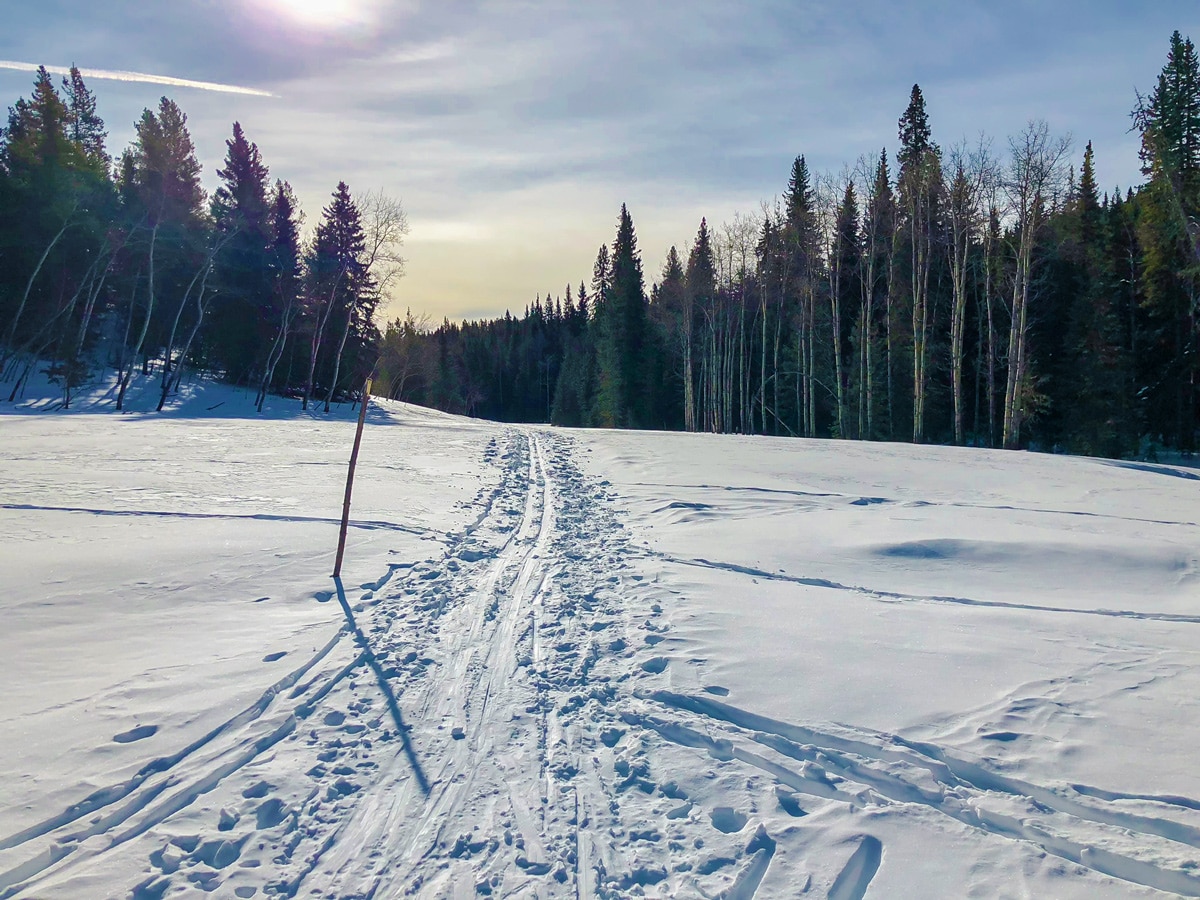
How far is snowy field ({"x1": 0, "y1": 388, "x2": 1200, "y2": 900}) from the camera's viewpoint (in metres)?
3.30

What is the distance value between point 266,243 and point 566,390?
33.5m

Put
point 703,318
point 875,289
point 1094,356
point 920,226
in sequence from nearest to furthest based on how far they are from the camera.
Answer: point 920,226 < point 1094,356 < point 875,289 < point 703,318

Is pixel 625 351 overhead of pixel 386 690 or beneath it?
overhead

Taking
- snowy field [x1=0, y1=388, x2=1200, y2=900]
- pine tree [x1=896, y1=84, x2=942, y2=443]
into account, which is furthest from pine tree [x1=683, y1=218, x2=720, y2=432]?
snowy field [x1=0, y1=388, x2=1200, y2=900]

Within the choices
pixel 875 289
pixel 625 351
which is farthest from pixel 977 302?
pixel 625 351

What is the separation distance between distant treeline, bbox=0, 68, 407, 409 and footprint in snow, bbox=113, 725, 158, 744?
30.7 metres

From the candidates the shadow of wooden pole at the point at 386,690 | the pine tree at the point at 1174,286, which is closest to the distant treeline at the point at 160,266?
the shadow of wooden pole at the point at 386,690

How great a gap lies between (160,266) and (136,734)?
3636 cm

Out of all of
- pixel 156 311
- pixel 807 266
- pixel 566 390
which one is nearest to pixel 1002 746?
pixel 807 266

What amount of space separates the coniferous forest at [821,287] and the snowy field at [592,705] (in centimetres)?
1795

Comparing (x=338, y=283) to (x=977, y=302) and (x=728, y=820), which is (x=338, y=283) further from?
(x=728, y=820)

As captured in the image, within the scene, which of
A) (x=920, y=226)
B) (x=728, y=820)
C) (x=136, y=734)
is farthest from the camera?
(x=920, y=226)

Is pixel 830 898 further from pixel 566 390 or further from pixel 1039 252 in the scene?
pixel 566 390

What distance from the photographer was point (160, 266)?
3322 cm
